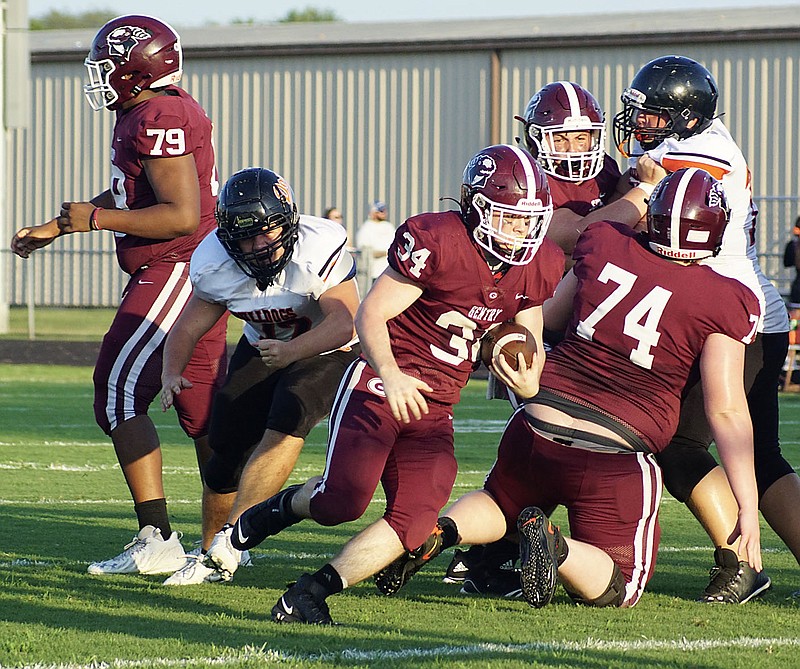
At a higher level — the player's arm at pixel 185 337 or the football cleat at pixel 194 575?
the player's arm at pixel 185 337

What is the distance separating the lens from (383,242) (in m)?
17.9

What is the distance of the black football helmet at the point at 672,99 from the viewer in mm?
5000

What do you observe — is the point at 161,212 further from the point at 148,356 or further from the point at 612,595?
the point at 612,595

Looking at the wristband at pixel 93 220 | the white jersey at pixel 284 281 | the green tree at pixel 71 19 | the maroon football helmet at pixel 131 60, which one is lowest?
the white jersey at pixel 284 281

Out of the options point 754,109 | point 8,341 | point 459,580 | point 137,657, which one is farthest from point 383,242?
point 137,657

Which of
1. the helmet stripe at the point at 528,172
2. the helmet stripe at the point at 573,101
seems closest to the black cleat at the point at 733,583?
the helmet stripe at the point at 528,172

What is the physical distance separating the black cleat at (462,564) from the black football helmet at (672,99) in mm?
1558

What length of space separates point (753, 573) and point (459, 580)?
1028 mm

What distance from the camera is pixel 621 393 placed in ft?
14.9

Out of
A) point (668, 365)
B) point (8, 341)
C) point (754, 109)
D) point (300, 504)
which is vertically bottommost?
point (8, 341)

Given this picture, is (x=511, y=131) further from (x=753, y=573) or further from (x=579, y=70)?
(x=753, y=573)

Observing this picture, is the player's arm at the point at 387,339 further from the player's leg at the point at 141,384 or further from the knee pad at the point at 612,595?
the player's leg at the point at 141,384

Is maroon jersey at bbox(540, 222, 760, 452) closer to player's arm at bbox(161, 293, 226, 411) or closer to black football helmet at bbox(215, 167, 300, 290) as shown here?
black football helmet at bbox(215, 167, 300, 290)

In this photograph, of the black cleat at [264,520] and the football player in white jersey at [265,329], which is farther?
the football player in white jersey at [265,329]
